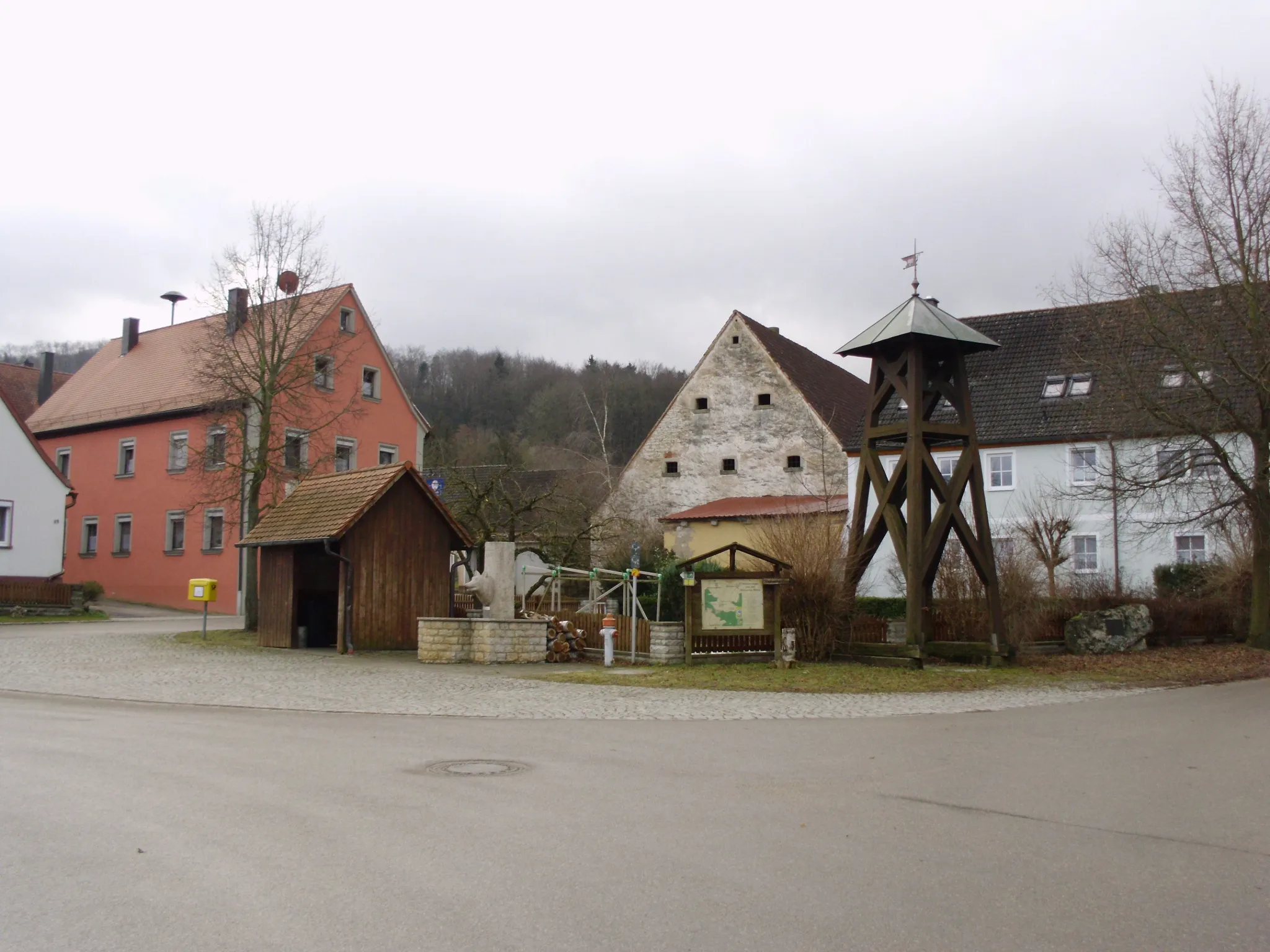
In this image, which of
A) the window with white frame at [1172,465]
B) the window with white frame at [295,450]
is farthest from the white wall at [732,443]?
the window with white frame at [1172,465]

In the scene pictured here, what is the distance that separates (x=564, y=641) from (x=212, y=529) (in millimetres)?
24757

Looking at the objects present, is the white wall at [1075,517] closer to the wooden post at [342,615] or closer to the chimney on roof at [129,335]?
the wooden post at [342,615]

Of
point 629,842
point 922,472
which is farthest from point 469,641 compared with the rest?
point 629,842

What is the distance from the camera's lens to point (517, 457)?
5072 centimetres

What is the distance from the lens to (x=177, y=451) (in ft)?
142

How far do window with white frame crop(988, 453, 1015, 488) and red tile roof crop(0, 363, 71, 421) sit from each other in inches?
1718

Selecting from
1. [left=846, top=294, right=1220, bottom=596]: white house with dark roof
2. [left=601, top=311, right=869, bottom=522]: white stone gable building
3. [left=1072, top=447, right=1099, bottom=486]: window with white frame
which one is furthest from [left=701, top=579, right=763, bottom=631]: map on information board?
[left=601, top=311, right=869, bottom=522]: white stone gable building

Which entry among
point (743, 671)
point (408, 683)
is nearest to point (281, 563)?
point (408, 683)

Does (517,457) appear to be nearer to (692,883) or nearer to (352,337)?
(352,337)

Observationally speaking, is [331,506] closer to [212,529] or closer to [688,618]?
[688,618]

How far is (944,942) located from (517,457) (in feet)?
152

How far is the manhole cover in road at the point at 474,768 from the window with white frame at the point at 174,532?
36554mm

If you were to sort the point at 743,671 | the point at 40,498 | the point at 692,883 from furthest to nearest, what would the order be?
the point at 40,498 < the point at 743,671 < the point at 692,883

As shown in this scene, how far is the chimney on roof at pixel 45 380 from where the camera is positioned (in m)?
54.8
